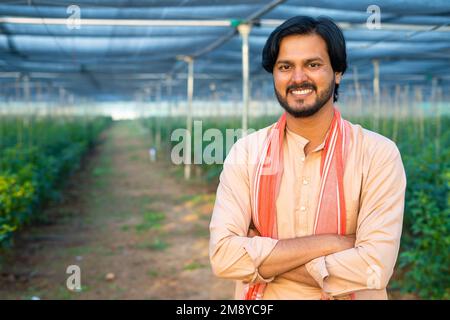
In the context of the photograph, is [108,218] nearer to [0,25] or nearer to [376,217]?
[0,25]

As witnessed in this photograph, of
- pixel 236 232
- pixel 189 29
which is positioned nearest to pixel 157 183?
pixel 189 29

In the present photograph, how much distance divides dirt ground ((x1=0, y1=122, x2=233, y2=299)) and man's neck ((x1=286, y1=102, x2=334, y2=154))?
3285 mm

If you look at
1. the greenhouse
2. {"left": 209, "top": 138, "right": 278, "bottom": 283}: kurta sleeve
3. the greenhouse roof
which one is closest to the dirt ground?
the greenhouse

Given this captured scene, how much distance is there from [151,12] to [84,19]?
2.62 feet

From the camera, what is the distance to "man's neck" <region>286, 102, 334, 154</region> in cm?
175

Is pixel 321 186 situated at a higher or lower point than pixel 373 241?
higher

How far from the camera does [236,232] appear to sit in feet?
5.76

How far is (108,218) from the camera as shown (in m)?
8.49

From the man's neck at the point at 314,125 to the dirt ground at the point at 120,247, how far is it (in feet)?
10.8

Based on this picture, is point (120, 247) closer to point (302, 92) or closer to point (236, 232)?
point (236, 232)

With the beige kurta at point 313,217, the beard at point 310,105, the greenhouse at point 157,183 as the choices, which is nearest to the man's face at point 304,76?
the beard at point 310,105

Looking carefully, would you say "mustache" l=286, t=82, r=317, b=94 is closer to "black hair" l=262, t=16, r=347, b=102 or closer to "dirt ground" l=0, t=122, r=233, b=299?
"black hair" l=262, t=16, r=347, b=102

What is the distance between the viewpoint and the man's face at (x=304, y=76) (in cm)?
170

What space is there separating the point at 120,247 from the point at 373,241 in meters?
5.45
